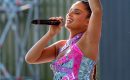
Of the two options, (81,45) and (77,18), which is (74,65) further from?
(77,18)

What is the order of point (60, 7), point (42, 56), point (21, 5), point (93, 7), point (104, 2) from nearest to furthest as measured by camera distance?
1. point (93, 7)
2. point (42, 56)
3. point (104, 2)
4. point (60, 7)
5. point (21, 5)

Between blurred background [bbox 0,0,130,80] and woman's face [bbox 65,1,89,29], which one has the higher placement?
woman's face [bbox 65,1,89,29]

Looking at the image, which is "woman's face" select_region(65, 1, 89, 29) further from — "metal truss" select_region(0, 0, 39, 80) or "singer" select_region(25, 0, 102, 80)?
"metal truss" select_region(0, 0, 39, 80)

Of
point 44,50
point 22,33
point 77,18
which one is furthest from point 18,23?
point 77,18

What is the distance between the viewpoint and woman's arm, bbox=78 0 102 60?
96.3 inches

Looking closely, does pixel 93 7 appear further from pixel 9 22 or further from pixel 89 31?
pixel 9 22

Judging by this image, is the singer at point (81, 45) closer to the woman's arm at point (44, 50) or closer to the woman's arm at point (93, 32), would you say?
the woman's arm at point (93, 32)

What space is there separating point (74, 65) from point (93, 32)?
0.21m

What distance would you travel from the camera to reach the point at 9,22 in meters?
7.58

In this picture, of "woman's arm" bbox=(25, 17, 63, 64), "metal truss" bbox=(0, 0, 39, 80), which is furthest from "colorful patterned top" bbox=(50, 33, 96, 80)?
"metal truss" bbox=(0, 0, 39, 80)

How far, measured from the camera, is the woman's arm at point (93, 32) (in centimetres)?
245

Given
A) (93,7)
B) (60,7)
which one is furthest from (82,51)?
(60,7)

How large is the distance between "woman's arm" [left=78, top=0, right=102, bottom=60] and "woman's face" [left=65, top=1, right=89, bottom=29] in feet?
0.27

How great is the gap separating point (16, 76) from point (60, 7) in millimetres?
1460
